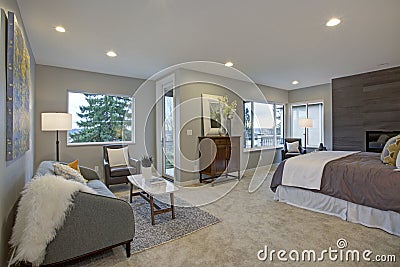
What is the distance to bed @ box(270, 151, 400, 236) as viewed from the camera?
2392 millimetres

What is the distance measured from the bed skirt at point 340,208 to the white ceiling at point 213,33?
225 cm

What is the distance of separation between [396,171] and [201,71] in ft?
12.0

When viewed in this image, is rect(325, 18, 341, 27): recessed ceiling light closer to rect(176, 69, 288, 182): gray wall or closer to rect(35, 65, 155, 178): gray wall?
rect(176, 69, 288, 182): gray wall

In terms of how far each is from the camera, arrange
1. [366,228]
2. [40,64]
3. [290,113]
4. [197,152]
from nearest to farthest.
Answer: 1. [366,228]
2. [40,64]
3. [197,152]
4. [290,113]

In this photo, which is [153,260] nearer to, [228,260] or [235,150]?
[228,260]

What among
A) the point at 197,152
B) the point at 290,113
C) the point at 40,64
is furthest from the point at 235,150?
the point at 40,64

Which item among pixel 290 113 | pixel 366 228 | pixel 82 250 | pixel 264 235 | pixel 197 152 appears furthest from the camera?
pixel 290 113

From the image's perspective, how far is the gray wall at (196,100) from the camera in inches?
178

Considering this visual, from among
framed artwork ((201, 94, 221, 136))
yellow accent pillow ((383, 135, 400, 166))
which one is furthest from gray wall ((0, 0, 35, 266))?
yellow accent pillow ((383, 135, 400, 166))

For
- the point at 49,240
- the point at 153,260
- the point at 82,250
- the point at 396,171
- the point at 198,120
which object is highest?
the point at 198,120

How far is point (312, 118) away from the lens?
6.51m

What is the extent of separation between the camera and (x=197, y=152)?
4.75 m

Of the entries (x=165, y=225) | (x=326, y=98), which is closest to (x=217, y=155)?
(x=165, y=225)

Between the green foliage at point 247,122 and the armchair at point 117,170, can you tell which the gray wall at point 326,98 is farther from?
the armchair at point 117,170
